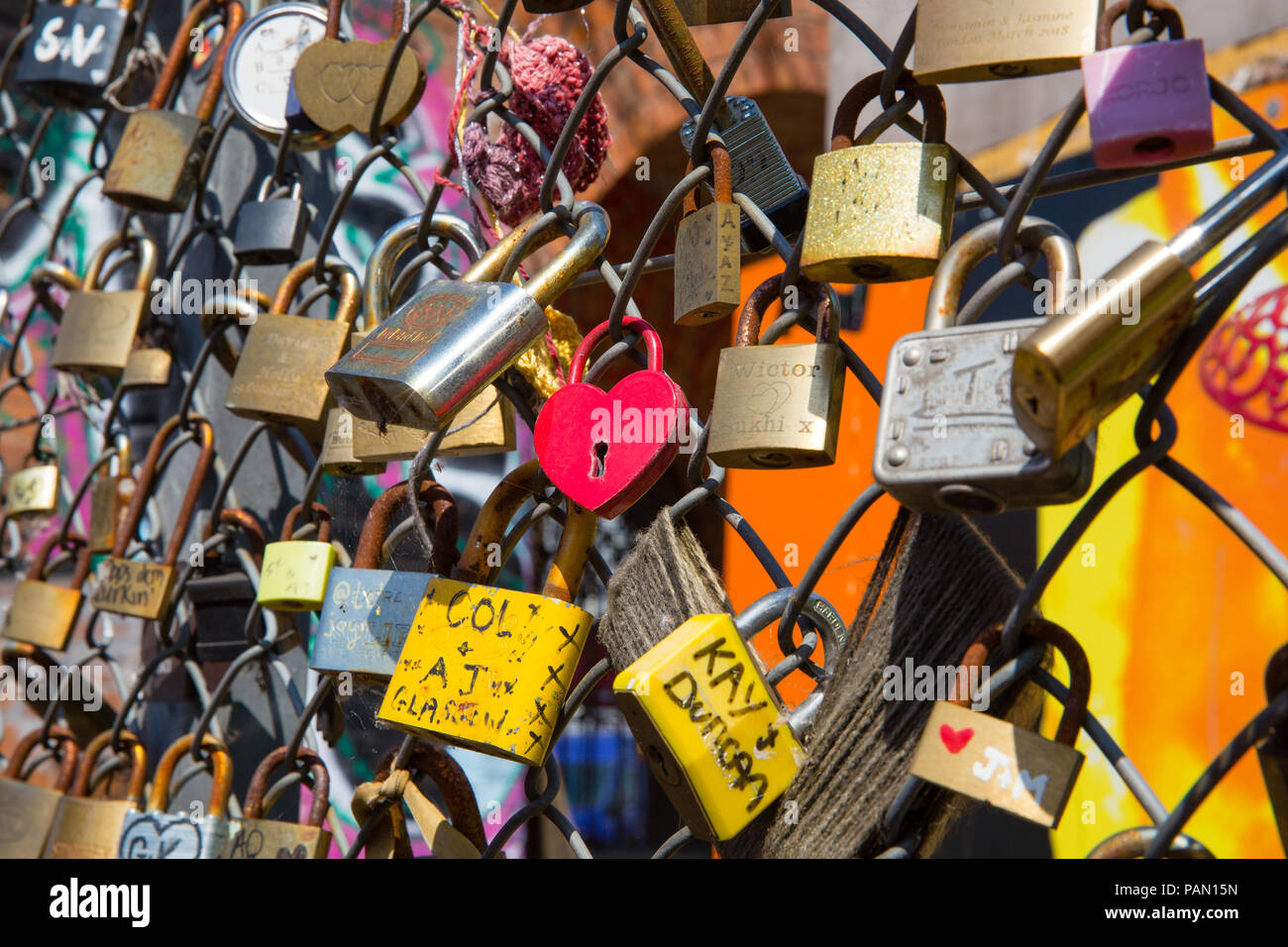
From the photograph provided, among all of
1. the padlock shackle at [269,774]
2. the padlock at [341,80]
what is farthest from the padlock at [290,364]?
the padlock shackle at [269,774]

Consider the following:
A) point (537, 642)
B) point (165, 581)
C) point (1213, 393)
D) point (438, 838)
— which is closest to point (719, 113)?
point (537, 642)

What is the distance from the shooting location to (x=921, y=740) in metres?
0.44

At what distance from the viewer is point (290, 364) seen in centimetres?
86

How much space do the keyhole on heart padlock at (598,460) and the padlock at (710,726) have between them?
0.09m

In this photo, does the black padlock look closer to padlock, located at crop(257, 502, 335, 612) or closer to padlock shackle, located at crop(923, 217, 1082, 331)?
padlock, located at crop(257, 502, 335, 612)

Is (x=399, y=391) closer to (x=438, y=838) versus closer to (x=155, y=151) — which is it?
(x=438, y=838)

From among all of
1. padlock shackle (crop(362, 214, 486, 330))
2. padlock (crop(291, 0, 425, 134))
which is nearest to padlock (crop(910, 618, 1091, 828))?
padlock shackle (crop(362, 214, 486, 330))

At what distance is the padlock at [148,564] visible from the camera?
Result: 3.42ft

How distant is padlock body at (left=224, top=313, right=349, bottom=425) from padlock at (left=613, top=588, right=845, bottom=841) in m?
0.42

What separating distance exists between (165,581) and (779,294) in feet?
2.29

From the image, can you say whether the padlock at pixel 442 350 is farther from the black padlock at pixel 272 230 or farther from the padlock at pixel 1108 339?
the black padlock at pixel 272 230

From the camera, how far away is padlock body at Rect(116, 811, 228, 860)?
86cm

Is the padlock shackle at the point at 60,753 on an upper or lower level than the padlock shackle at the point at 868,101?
lower

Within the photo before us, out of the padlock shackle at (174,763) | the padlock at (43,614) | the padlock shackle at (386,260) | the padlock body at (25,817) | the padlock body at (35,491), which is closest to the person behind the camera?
the padlock shackle at (386,260)
